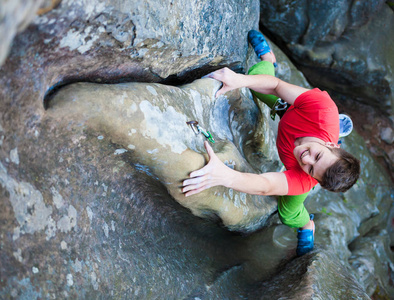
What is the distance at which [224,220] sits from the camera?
8.34 feet

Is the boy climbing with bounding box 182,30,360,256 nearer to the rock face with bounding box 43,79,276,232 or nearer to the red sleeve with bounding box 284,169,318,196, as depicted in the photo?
the red sleeve with bounding box 284,169,318,196

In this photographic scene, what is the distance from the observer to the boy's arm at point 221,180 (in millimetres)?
2076

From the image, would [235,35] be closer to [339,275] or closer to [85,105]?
[85,105]

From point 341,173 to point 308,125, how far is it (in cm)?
53

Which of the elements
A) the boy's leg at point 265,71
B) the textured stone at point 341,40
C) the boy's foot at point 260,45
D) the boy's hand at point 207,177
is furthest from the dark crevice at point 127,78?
the textured stone at point 341,40

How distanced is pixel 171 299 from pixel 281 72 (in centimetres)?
326

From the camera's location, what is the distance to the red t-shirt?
256 centimetres

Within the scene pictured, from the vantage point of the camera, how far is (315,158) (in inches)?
92.3

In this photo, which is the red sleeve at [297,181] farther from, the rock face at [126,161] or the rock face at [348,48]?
the rock face at [348,48]

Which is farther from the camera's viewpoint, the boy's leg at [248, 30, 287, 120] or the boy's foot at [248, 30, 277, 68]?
the boy's foot at [248, 30, 277, 68]

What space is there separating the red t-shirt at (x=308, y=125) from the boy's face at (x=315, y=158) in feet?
0.54

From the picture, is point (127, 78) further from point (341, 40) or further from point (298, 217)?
point (341, 40)

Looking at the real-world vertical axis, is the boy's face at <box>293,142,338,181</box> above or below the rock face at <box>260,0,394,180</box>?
above

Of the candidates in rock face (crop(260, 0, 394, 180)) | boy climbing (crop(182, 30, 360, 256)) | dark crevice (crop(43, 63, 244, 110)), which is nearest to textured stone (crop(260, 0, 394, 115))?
rock face (crop(260, 0, 394, 180))
